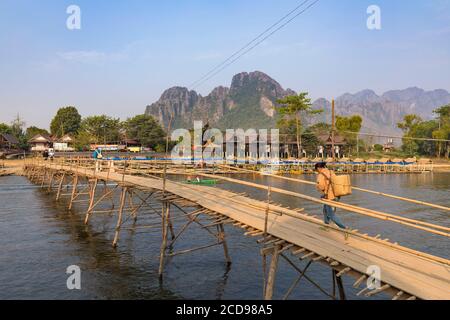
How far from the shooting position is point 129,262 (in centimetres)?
1545

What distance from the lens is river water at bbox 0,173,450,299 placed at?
12375 millimetres

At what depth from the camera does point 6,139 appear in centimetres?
8019

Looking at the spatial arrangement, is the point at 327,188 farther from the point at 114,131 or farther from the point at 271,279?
the point at 114,131

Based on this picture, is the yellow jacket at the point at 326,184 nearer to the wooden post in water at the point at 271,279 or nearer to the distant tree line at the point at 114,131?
the wooden post in water at the point at 271,279

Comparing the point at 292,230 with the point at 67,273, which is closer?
the point at 292,230

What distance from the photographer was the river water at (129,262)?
487 inches

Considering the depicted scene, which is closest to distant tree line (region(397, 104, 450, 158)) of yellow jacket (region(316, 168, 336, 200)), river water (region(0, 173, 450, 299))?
river water (region(0, 173, 450, 299))

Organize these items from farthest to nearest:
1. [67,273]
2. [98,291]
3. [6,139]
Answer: [6,139], [67,273], [98,291]

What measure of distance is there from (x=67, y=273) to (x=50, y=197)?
2319 cm

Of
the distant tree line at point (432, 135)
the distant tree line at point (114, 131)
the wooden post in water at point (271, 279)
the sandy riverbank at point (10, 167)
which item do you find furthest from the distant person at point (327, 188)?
the distant tree line at point (432, 135)

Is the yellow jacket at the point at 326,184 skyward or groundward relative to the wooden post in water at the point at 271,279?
skyward

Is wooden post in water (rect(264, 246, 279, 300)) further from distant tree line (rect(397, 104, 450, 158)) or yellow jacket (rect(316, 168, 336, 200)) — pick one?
distant tree line (rect(397, 104, 450, 158))
